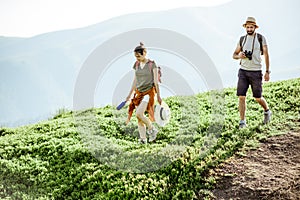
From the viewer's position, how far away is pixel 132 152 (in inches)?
335

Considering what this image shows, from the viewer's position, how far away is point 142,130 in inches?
353

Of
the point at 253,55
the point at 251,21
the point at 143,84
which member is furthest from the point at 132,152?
the point at 251,21

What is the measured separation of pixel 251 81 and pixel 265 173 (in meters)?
2.36

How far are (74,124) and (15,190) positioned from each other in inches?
138

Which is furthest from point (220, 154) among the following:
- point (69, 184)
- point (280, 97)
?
point (280, 97)

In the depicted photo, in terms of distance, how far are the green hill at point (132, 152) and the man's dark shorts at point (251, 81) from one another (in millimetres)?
898

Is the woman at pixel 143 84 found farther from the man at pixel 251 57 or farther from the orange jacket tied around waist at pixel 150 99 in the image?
the man at pixel 251 57

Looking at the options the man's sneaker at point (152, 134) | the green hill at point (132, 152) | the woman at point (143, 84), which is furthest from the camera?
the man's sneaker at point (152, 134)

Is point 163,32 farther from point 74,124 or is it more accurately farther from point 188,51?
point 74,124

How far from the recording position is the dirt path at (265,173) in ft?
21.5

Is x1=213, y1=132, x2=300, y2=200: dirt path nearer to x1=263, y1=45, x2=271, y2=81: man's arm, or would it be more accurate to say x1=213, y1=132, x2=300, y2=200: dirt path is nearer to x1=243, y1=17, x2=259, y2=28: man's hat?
x1=263, y1=45, x2=271, y2=81: man's arm

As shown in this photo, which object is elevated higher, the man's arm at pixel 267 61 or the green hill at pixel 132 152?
the man's arm at pixel 267 61

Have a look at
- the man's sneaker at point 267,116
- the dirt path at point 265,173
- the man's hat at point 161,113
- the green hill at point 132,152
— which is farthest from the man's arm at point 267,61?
the man's hat at point 161,113

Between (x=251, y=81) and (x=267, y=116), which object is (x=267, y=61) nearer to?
(x=251, y=81)
